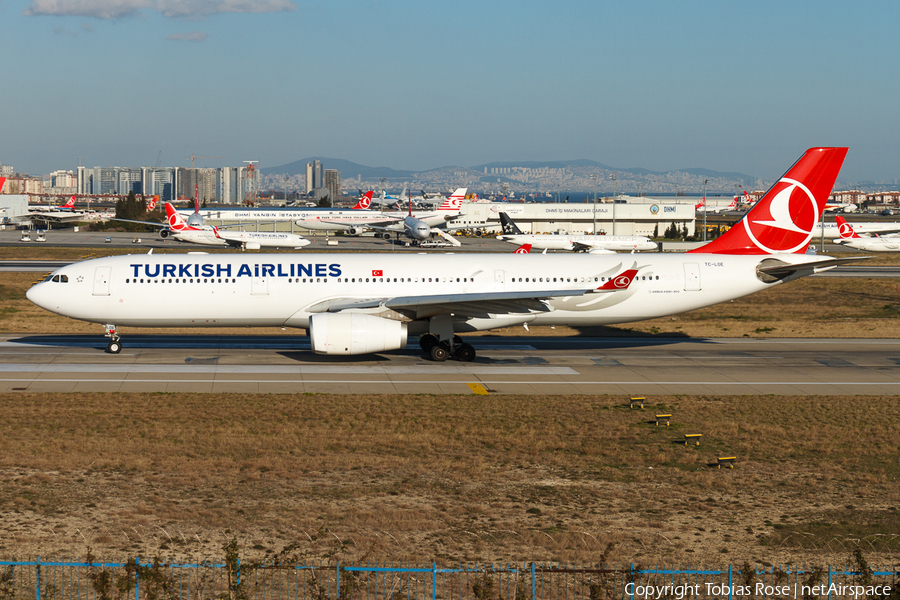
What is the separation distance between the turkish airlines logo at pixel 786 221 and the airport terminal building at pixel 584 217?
358ft

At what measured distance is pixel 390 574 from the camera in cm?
1372

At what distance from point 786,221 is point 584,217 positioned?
124 meters

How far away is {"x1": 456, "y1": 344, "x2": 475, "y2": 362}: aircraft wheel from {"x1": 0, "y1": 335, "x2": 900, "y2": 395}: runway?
16.2 inches

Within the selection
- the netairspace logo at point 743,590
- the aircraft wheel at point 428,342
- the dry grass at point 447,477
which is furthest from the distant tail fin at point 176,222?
the netairspace logo at point 743,590

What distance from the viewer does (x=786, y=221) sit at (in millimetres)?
37438

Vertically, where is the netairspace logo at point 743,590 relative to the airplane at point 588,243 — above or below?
below

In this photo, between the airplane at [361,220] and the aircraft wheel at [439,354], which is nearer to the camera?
the aircraft wheel at [439,354]

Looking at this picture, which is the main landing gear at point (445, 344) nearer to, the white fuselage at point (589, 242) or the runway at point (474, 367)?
the runway at point (474, 367)

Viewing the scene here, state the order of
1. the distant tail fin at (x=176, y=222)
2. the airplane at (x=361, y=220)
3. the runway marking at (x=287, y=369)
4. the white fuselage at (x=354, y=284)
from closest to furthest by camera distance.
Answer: the runway marking at (x=287, y=369)
the white fuselage at (x=354, y=284)
the distant tail fin at (x=176, y=222)
the airplane at (x=361, y=220)

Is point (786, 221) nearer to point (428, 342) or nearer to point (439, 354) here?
point (439, 354)

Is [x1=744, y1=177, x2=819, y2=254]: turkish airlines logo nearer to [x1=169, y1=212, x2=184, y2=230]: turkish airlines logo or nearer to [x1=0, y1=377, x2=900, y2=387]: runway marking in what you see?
[x1=0, y1=377, x2=900, y2=387]: runway marking

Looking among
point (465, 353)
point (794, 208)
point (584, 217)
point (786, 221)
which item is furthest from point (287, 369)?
point (584, 217)

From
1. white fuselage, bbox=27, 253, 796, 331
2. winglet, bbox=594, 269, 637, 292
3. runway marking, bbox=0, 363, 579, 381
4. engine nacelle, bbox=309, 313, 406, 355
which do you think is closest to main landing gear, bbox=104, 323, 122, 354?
white fuselage, bbox=27, 253, 796, 331

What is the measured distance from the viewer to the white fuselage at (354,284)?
3425 centimetres
